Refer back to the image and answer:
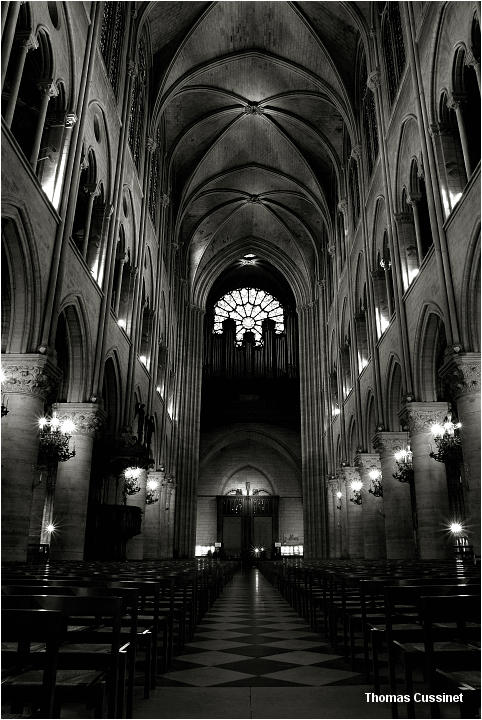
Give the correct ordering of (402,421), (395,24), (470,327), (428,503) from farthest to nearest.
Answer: (395,24)
(402,421)
(428,503)
(470,327)

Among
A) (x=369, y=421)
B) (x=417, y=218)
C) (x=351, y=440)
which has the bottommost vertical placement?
(x=351, y=440)

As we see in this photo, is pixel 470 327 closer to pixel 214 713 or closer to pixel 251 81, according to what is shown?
pixel 214 713

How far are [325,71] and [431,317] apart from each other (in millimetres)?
15381

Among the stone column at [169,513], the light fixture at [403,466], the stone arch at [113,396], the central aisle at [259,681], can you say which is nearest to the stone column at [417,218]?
the light fixture at [403,466]

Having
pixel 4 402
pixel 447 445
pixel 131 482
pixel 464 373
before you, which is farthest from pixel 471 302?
pixel 131 482

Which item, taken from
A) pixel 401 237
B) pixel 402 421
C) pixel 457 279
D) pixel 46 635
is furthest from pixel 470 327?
pixel 46 635

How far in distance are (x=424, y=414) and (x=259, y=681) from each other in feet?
35.8

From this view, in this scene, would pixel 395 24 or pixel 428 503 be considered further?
pixel 395 24

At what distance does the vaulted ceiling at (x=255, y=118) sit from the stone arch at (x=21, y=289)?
46.1ft

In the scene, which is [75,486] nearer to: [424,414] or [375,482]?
[424,414]

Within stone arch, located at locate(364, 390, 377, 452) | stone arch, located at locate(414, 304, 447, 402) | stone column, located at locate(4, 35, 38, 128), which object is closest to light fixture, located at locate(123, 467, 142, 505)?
stone arch, located at locate(364, 390, 377, 452)

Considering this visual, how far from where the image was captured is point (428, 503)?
1395 cm

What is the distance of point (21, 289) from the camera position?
10992 millimetres

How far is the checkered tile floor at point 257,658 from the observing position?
4.65 metres
